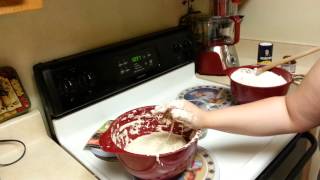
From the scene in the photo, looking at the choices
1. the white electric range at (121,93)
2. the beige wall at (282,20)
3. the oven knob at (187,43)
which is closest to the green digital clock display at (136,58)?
the white electric range at (121,93)

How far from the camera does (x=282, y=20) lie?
1240 mm

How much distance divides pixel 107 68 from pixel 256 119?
0.47 meters

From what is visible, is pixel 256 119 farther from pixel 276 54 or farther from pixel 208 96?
pixel 276 54

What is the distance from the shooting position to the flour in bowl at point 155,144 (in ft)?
2.25

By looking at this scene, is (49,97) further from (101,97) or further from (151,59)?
(151,59)

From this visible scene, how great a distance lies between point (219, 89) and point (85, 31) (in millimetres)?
511

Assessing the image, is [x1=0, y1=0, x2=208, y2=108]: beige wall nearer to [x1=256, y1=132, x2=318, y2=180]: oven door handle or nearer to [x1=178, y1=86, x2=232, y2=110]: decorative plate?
[x1=178, y1=86, x2=232, y2=110]: decorative plate

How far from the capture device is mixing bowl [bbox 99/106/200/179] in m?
0.57

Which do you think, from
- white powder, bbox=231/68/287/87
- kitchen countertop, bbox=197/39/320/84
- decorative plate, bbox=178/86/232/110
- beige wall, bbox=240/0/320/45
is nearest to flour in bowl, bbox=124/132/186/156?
decorative plate, bbox=178/86/232/110

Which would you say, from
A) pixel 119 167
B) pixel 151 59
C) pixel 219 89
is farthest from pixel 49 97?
pixel 219 89

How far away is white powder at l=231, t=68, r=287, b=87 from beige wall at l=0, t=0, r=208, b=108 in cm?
38

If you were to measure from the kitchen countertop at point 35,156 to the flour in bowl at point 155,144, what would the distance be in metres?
0.12

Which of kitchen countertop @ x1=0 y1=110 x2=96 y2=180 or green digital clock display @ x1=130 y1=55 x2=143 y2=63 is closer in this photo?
kitchen countertop @ x1=0 y1=110 x2=96 y2=180

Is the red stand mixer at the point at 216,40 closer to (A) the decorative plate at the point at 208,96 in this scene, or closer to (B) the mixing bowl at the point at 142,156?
(A) the decorative plate at the point at 208,96
